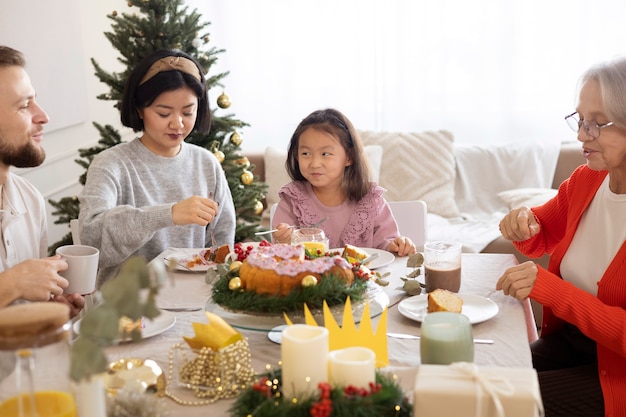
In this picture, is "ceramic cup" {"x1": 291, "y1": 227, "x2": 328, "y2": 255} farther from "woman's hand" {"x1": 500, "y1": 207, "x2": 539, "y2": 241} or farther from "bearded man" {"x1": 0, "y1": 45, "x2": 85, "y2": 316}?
"bearded man" {"x1": 0, "y1": 45, "x2": 85, "y2": 316}

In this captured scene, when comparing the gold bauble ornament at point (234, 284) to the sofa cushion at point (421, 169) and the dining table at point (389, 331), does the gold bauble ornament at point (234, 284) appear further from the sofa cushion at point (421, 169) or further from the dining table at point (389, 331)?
the sofa cushion at point (421, 169)

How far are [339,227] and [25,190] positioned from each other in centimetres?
103

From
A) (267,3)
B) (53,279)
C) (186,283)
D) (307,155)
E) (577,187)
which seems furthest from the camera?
(267,3)

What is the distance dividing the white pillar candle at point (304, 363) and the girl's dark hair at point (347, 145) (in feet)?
4.84

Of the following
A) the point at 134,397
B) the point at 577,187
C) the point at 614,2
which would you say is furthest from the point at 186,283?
the point at 614,2

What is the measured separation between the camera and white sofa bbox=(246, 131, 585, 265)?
444 centimetres

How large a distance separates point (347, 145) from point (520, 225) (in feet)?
2.47

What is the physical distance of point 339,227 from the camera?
100 inches

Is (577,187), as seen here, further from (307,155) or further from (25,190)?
(25,190)

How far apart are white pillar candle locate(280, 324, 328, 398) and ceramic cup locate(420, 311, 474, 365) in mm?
268

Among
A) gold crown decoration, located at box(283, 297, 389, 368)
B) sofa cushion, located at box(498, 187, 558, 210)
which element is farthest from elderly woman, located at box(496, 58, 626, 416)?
sofa cushion, located at box(498, 187, 558, 210)

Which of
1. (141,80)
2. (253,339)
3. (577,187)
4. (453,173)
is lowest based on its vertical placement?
(453,173)

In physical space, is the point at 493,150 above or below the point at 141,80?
below

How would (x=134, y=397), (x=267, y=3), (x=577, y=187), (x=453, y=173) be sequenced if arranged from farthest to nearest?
Answer: (x=267, y=3), (x=453, y=173), (x=577, y=187), (x=134, y=397)
